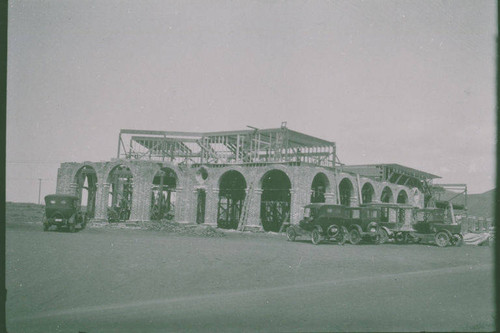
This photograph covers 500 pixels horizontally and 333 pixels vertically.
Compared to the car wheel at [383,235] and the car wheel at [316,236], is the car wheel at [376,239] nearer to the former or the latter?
the car wheel at [383,235]

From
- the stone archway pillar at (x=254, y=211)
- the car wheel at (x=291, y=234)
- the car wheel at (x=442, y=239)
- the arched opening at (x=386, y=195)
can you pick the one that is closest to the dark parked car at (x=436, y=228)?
the car wheel at (x=442, y=239)

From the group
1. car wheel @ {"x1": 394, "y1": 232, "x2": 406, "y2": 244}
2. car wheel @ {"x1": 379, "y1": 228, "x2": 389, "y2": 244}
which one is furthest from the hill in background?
car wheel @ {"x1": 379, "y1": 228, "x2": 389, "y2": 244}

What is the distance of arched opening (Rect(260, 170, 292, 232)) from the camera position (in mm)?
34875

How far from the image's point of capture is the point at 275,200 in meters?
36.1

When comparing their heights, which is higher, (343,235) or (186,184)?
(186,184)

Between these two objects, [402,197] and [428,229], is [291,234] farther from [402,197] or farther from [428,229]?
[402,197]

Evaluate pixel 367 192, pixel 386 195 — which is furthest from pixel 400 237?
pixel 386 195

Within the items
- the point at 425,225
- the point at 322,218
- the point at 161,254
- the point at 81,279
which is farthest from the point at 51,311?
the point at 425,225

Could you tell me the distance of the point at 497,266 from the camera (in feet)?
10.8

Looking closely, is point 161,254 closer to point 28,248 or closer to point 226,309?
point 28,248

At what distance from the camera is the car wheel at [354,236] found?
806 inches

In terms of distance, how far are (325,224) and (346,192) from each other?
15118 mm

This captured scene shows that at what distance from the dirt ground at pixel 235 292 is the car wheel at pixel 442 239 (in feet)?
22.9

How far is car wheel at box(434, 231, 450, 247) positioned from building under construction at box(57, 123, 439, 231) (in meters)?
8.57
